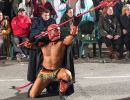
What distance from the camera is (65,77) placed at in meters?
7.62

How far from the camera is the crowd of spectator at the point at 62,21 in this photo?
483 inches

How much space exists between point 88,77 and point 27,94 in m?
2.11

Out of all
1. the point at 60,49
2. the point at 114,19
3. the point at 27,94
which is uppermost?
the point at 114,19

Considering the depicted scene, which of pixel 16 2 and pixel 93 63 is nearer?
pixel 93 63

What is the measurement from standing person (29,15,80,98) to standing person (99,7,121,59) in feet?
15.1

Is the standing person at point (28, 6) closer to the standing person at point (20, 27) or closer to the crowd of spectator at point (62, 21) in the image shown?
the crowd of spectator at point (62, 21)

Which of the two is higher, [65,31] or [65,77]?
[65,31]

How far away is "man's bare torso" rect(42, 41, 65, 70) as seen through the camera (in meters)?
7.89

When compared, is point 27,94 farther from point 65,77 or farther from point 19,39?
point 19,39

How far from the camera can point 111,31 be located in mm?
12430

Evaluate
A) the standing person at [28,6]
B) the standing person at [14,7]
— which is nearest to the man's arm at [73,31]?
the standing person at [28,6]

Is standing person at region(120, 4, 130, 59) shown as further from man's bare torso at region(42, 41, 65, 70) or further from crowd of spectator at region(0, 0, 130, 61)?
man's bare torso at region(42, 41, 65, 70)

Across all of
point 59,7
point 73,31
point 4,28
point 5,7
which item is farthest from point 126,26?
point 73,31

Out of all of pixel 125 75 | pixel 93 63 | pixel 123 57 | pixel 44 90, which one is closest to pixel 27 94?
pixel 44 90
